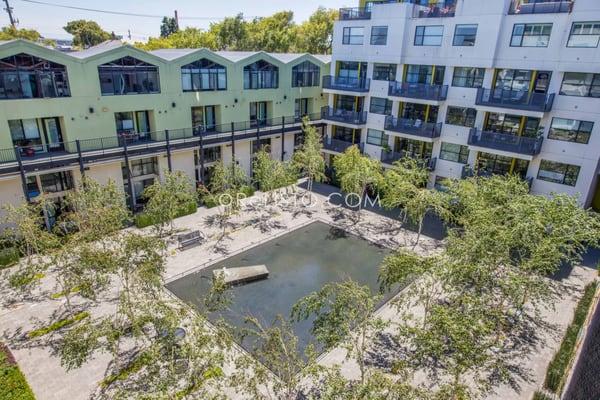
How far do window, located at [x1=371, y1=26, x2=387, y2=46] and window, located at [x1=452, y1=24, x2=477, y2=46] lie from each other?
6122mm

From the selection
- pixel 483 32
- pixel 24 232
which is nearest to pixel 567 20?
pixel 483 32

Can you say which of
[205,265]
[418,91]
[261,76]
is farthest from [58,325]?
[418,91]

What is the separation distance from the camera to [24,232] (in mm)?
19031

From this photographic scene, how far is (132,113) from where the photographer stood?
2906 centimetres

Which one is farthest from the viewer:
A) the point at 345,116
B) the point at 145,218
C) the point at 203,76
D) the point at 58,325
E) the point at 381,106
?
the point at 345,116

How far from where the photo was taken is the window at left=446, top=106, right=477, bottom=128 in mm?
30031

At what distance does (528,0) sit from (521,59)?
4317 millimetres

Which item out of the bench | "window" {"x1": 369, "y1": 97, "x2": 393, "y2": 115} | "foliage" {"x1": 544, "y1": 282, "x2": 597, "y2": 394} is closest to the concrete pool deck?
the bench

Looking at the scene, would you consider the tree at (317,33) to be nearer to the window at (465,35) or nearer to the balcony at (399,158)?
the balcony at (399,158)

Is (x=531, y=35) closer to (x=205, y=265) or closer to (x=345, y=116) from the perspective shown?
(x=345, y=116)

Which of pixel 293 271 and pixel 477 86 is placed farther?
pixel 477 86

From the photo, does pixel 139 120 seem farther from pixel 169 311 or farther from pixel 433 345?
pixel 433 345

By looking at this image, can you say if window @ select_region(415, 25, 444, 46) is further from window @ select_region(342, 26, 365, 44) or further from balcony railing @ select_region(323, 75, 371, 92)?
balcony railing @ select_region(323, 75, 371, 92)

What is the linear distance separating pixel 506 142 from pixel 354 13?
58.4 feet
